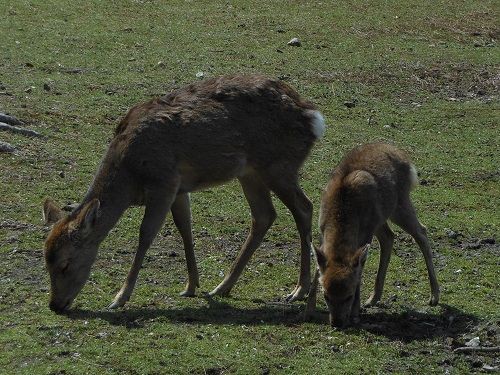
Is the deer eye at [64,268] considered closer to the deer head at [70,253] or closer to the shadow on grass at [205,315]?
the deer head at [70,253]

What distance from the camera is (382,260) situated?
9922mm

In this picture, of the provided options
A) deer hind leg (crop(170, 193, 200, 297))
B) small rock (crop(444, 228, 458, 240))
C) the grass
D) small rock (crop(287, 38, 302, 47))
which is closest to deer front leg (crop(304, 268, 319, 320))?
the grass

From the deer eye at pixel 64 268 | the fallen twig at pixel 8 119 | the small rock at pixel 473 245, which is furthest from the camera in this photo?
the fallen twig at pixel 8 119

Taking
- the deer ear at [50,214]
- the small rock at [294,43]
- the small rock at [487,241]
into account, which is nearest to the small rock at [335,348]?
the deer ear at [50,214]

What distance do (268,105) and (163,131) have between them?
103cm

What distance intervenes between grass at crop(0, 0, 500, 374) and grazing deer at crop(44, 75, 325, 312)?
36 centimetres

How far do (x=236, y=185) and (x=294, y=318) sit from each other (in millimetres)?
4586

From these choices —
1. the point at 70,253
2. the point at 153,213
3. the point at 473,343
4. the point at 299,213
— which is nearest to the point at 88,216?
the point at 70,253

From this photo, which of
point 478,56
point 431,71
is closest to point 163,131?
point 431,71

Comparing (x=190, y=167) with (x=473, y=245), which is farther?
(x=473, y=245)

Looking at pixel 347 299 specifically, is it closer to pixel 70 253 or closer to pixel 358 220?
pixel 358 220

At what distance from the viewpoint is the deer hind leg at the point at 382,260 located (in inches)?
380

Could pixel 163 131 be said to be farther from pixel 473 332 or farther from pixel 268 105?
pixel 473 332

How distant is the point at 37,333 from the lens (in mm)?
8359
